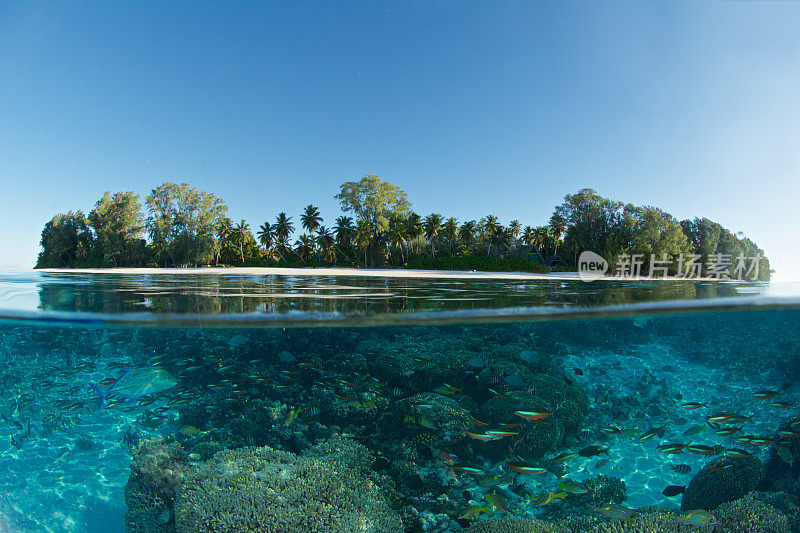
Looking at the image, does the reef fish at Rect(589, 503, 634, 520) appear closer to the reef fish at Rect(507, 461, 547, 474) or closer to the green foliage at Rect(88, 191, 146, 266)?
the reef fish at Rect(507, 461, 547, 474)

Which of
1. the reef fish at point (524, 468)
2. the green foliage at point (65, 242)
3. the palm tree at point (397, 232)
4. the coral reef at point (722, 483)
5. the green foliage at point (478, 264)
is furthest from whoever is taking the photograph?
the palm tree at point (397, 232)

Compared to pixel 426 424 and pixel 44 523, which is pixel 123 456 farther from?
pixel 426 424

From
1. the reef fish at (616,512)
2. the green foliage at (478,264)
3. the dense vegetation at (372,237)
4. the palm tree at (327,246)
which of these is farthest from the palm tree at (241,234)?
the reef fish at (616,512)

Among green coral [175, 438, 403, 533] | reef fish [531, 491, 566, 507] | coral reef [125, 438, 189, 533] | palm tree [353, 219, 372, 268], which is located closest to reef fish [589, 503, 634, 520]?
reef fish [531, 491, 566, 507]

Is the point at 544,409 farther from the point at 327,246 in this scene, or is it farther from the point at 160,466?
the point at 327,246

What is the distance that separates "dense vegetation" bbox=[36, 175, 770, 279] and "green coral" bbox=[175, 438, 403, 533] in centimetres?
1723

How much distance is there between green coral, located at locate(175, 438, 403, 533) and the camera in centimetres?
443

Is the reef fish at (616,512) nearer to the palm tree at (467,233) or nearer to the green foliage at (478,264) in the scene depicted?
the green foliage at (478,264)

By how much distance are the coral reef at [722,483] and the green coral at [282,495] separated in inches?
222

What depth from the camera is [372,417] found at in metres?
6.64

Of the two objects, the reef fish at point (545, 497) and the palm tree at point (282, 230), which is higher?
the palm tree at point (282, 230)

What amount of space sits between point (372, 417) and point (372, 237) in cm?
4425

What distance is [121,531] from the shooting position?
19.8 ft

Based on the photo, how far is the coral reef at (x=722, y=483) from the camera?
5.91 meters
